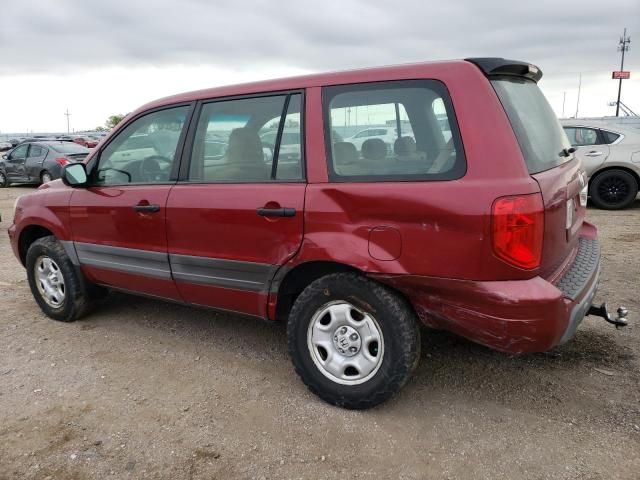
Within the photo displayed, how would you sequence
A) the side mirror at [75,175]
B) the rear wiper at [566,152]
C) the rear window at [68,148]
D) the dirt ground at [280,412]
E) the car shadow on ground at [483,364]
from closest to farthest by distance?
the dirt ground at [280,412] → the car shadow on ground at [483,364] → the rear wiper at [566,152] → the side mirror at [75,175] → the rear window at [68,148]

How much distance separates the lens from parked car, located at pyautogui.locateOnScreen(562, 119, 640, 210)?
8.77 metres

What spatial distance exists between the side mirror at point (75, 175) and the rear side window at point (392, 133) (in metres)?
2.03

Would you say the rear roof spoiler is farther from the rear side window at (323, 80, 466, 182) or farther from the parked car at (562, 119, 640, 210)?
the parked car at (562, 119, 640, 210)

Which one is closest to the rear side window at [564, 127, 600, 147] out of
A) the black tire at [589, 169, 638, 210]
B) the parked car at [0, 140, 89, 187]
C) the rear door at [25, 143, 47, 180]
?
the black tire at [589, 169, 638, 210]

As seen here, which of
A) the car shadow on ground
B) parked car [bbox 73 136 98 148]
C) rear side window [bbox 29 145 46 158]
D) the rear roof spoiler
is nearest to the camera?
the rear roof spoiler

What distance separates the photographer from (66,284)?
412cm

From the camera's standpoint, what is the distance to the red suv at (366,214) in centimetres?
237

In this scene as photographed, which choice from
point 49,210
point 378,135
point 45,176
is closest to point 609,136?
point 378,135

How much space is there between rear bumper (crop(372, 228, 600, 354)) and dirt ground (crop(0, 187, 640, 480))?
1.77ft

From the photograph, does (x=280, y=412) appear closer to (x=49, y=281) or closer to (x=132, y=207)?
(x=132, y=207)

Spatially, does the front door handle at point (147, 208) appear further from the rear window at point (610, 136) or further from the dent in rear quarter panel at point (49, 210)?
the rear window at point (610, 136)

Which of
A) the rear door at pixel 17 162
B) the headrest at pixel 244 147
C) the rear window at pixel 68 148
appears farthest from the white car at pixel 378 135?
the rear door at pixel 17 162

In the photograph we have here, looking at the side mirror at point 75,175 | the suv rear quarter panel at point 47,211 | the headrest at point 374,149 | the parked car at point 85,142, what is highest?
the parked car at point 85,142

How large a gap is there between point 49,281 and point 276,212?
98.6 inches
